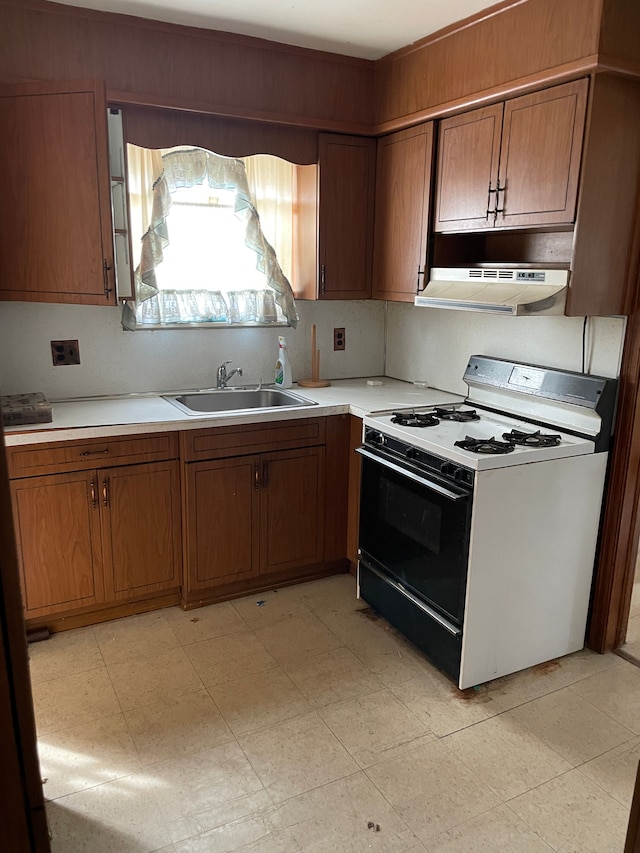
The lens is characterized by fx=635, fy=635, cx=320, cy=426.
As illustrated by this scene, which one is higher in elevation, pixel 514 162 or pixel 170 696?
pixel 514 162

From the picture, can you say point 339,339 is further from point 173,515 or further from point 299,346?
point 173,515

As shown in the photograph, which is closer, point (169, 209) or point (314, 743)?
point (314, 743)

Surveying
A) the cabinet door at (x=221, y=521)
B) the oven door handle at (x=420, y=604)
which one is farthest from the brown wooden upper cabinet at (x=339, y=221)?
the oven door handle at (x=420, y=604)

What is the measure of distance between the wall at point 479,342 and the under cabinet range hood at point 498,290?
0.31 meters

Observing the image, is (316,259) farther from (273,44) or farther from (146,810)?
(146,810)

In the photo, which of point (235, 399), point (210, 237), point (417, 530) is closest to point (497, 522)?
point (417, 530)

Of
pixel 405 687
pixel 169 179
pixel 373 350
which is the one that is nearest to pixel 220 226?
pixel 169 179

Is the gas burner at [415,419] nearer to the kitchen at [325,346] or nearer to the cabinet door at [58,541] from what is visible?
the kitchen at [325,346]

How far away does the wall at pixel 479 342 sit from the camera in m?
2.51

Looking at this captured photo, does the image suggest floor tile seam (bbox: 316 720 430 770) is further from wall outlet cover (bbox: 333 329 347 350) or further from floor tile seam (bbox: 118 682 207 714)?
wall outlet cover (bbox: 333 329 347 350)

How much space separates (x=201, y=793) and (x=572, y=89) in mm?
2595

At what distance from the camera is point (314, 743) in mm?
2141

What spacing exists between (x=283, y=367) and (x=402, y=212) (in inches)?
38.8

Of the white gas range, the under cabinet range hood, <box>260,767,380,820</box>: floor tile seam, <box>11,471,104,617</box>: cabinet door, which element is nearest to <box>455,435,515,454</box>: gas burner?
the white gas range
